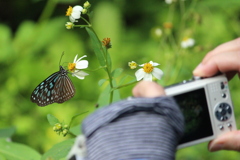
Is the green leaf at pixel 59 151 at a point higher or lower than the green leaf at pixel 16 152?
lower

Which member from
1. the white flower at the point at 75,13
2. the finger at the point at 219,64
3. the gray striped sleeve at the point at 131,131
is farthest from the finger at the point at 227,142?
the white flower at the point at 75,13

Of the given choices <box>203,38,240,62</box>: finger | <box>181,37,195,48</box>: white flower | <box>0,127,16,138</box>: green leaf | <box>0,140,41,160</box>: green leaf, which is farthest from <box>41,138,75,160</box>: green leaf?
<box>181,37,195,48</box>: white flower

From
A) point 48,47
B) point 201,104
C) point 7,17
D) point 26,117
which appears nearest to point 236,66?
point 201,104

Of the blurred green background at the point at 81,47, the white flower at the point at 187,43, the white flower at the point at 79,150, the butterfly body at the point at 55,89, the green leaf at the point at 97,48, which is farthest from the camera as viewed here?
the blurred green background at the point at 81,47

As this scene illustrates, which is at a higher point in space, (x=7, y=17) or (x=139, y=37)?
(x=7, y=17)

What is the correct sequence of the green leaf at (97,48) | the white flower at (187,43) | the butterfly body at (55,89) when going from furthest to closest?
the white flower at (187,43), the butterfly body at (55,89), the green leaf at (97,48)

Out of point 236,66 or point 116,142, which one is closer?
point 116,142

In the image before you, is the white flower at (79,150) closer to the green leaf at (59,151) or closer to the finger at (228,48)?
the green leaf at (59,151)

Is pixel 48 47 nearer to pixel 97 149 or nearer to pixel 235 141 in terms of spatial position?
pixel 235 141
